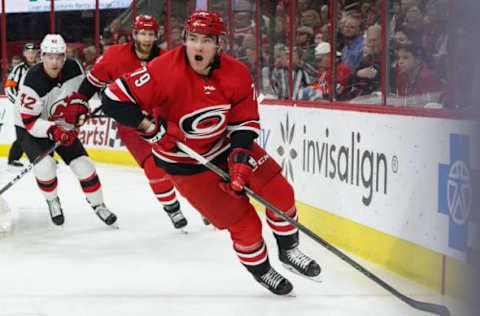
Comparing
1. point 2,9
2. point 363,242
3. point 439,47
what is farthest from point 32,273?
point 2,9

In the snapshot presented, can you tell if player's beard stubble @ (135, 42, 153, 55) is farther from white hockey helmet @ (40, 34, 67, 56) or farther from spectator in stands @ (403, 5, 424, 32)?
spectator in stands @ (403, 5, 424, 32)

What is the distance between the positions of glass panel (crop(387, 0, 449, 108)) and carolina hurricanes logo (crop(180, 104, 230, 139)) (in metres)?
0.92

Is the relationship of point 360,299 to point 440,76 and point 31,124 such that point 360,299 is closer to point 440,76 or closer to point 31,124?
point 440,76

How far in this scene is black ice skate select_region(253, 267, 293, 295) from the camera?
276cm

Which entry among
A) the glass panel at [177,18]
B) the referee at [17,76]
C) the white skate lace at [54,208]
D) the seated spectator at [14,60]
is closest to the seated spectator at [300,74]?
the white skate lace at [54,208]

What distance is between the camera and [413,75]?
130 inches

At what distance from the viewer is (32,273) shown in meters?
3.28

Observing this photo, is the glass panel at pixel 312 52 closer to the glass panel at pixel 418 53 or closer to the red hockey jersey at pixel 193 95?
the glass panel at pixel 418 53

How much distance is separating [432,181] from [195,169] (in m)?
0.99

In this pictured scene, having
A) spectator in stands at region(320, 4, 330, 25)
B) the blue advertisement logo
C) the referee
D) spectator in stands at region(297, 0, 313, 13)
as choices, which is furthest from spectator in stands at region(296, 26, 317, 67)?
the referee

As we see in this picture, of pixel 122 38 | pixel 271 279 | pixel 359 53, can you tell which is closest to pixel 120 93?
pixel 271 279

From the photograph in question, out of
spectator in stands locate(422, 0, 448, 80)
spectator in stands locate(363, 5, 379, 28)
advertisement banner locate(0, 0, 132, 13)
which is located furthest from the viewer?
advertisement banner locate(0, 0, 132, 13)

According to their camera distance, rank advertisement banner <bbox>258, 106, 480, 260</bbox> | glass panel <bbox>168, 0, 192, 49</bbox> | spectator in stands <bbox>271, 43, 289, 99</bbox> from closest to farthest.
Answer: advertisement banner <bbox>258, 106, 480, 260</bbox>
spectator in stands <bbox>271, 43, 289, 99</bbox>
glass panel <bbox>168, 0, 192, 49</bbox>

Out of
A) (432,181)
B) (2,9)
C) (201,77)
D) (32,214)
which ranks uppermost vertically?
(2,9)
